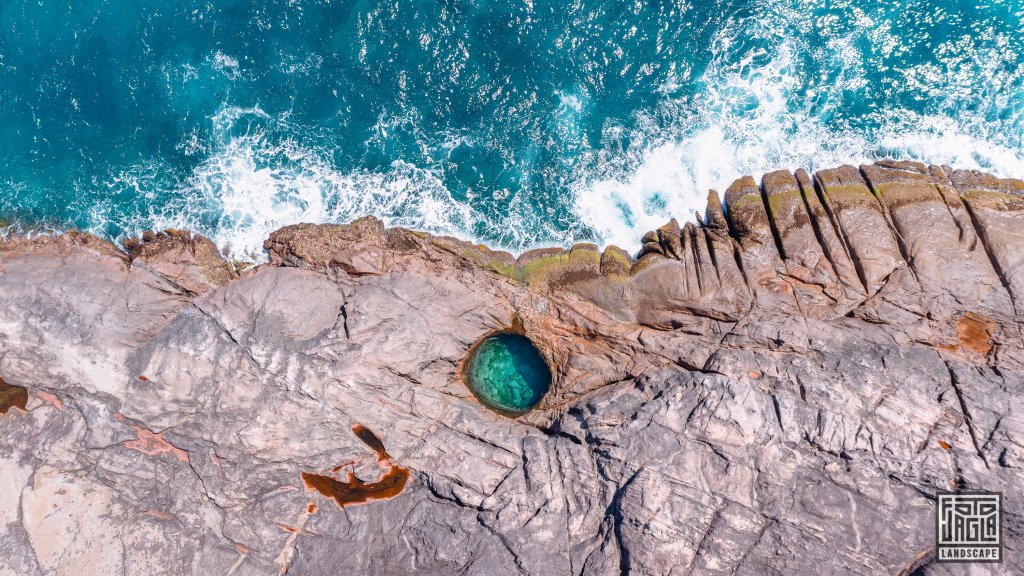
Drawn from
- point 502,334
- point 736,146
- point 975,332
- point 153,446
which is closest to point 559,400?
point 502,334

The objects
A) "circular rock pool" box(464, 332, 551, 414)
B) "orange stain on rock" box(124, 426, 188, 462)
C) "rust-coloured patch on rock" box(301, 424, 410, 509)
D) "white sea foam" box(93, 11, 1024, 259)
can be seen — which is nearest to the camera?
"rust-coloured patch on rock" box(301, 424, 410, 509)

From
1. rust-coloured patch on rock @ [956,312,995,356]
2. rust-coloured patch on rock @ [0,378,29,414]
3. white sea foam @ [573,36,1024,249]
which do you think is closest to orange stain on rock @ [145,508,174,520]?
rust-coloured patch on rock @ [0,378,29,414]

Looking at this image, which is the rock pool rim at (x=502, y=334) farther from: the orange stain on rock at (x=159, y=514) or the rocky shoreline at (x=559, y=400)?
the orange stain on rock at (x=159, y=514)

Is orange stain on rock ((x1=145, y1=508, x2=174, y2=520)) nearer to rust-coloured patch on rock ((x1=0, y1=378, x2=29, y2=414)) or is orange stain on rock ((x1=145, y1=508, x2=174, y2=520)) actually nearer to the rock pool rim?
rust-coloured patch on rock ((x1=0, y1=378, x2=29, y2=414))

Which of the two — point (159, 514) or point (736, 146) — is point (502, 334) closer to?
point (736, 146)

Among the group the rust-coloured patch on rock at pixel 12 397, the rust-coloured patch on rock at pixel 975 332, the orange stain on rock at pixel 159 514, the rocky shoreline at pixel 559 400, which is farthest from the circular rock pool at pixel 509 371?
the rust-coloured patch on rock at pixel 12 397
